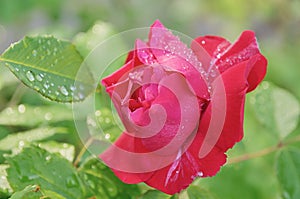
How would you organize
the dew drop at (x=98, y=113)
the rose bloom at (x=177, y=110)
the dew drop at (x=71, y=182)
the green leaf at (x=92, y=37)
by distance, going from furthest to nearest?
the green leaf at (x=92, y=37)
the dew drop at (x=98, y=113)
the dew drop at (x=71, y=182)
the rose bloom at (x=177, y=110)

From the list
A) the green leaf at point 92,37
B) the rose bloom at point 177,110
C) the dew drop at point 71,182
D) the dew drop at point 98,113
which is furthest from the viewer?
the green leaf at point 92,37

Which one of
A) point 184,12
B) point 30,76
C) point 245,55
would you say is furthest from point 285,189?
point 184,12

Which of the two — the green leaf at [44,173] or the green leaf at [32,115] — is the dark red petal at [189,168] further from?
the green leaf at [32,115]

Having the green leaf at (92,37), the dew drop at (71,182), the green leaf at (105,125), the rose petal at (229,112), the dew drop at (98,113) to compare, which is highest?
the rose petal at (229,112)

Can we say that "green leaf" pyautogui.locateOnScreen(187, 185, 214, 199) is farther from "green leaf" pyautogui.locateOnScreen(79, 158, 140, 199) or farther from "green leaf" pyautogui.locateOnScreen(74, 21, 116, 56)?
"green leaf" pyautogui.locateOnScreen(74, 21, 116, 56)

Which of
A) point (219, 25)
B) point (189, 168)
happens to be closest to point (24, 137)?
point (189, 168)

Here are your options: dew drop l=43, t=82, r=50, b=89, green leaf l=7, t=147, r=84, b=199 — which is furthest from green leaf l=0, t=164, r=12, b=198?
dew drop l=43, t=82, r=50, b=89

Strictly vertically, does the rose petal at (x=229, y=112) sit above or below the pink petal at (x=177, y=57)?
below

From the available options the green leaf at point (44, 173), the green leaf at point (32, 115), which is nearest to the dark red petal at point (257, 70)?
the green leaf at point (44, 173)
